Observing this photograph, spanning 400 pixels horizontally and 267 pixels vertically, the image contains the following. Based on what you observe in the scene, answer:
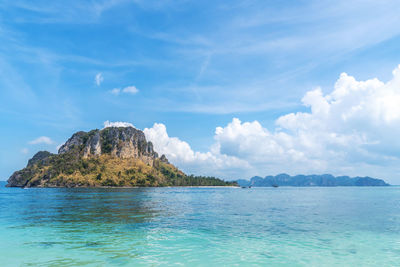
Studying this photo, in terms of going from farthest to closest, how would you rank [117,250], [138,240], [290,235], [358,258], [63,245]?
[290,235] < [138,240] < [63,245] < [117,250] < [358,258]

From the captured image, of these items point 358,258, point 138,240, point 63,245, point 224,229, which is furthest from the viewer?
point 224,229

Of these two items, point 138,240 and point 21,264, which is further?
point 138,240

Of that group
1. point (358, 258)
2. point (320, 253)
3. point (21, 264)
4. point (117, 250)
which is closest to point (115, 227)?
point (117, 250)

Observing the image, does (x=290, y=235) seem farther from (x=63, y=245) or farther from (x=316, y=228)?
(x=63, y=245)

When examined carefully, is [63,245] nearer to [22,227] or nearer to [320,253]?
[22,227]

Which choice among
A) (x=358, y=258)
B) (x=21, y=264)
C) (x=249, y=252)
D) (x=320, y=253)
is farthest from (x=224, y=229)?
(x=21, y=264)

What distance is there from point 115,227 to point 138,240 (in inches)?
452

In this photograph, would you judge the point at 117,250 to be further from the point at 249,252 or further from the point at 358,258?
the point at 358,258

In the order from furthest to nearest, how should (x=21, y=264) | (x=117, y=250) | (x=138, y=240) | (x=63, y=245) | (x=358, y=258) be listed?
(x=138, y=240) → (x=63, y=245) → (x=117, y=250) → (x=358, y=258) → (x=21, y=264)

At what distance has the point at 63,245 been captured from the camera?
1168 inches

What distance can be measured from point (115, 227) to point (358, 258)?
33550 mm

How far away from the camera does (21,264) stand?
75.8 ft

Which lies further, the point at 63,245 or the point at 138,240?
the point at 138,240

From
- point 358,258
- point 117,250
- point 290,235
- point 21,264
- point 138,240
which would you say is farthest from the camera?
point 290,235
